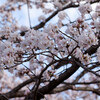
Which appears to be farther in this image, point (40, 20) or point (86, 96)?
point (86, 96)

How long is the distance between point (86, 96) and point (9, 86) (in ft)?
16.2

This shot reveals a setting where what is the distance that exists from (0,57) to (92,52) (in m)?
1.60

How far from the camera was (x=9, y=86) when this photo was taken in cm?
944

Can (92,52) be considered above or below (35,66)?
above

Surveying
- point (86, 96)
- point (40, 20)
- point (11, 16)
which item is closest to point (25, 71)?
point (40, 20)

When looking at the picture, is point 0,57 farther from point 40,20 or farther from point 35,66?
point 40,20

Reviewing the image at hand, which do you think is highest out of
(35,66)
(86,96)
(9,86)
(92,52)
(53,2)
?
(53,2)

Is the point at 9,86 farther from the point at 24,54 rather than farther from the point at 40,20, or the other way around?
the point at 24,54

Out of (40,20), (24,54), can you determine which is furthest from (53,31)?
(40,20)

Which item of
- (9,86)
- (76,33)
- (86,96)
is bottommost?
(86,96)

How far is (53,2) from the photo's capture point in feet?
19.1

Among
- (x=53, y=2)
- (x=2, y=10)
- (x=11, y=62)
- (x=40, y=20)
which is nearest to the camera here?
(x=11, y=62)

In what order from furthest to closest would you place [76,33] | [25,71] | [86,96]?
[86,96], [25,71], [76,33]

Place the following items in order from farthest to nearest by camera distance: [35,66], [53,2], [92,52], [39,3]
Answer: [39,3] < [53,2] < [35,66] < [92,52]
